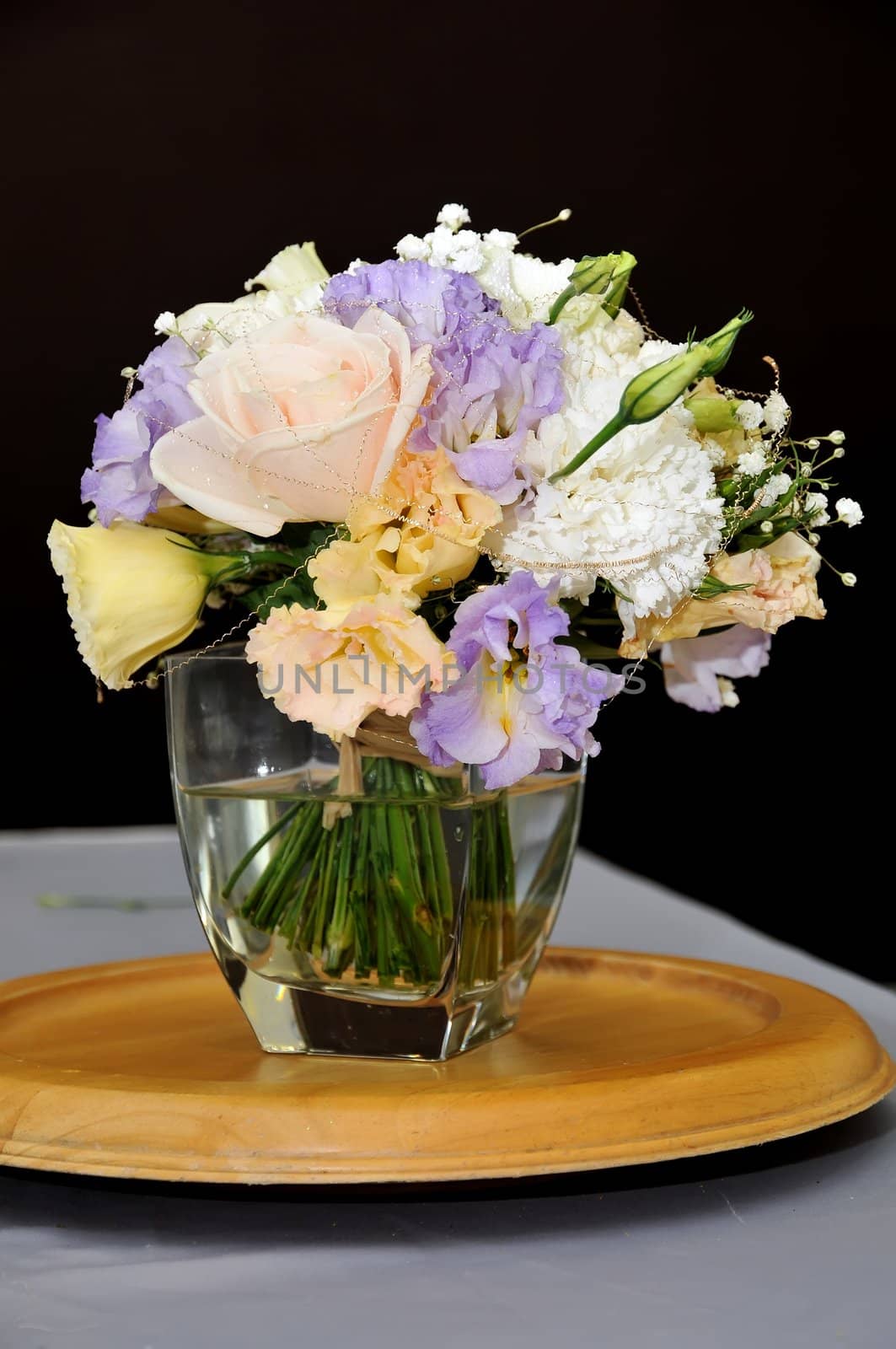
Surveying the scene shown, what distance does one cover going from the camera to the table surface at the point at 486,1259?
516 mm

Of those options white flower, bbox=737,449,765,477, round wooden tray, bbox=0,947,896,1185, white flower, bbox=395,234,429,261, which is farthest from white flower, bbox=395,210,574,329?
round wooden tray, bbox=0,947,896,1185

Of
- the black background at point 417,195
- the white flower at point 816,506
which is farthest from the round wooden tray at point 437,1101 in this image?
the black background at point 417,195

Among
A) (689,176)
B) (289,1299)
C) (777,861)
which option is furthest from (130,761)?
(289,1299)

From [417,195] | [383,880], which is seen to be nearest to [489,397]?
[383,880]

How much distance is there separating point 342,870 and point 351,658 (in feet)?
0.44

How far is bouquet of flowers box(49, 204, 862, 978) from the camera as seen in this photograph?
2.04ft

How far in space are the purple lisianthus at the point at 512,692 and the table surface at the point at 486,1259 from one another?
0.59 ft

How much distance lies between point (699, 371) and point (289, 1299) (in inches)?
15.9

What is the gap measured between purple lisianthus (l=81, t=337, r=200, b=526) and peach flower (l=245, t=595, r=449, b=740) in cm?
10

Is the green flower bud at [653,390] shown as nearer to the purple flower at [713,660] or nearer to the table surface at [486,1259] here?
the purple flower at [713,660]

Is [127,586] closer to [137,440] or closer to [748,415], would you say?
[137,440]

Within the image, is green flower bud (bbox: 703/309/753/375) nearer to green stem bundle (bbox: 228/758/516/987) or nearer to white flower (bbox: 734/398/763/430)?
white flower (bbox: 734/398/763/430)

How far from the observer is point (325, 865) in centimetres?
72

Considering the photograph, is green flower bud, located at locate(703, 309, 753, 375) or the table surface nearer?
the table surface
